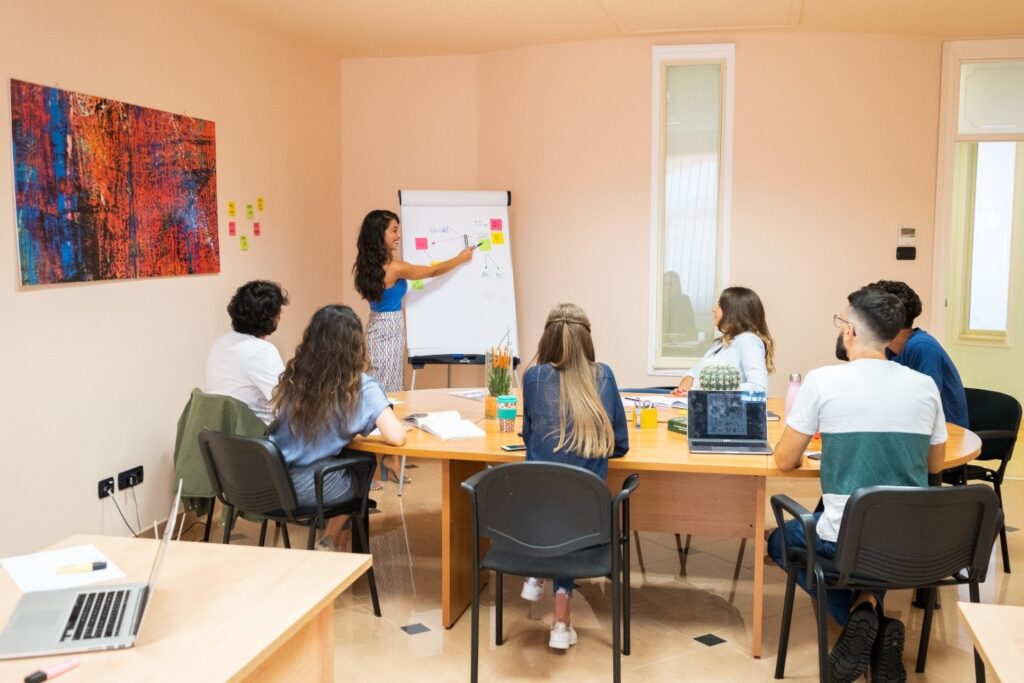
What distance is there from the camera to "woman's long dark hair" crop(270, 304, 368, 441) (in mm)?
3600

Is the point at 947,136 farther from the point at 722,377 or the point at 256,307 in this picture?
the point at 256,307

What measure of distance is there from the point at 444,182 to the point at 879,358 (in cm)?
407

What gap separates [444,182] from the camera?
21.7ft

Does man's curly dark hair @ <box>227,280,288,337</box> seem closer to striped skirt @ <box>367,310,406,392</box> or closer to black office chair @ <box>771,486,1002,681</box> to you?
striped skirt @ <box>367,310,406,392</box>

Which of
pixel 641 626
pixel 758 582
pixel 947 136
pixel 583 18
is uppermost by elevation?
pixel 583 18

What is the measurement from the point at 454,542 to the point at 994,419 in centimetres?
265

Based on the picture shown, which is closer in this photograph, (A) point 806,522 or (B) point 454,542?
(A) point 806,522

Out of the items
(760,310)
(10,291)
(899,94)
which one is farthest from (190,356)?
(899,94)

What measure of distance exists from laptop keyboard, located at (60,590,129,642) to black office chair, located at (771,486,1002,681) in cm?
199

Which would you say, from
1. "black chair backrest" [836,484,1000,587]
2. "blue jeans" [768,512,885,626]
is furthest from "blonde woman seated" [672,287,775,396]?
"black chair backrest" [836,484,1000,587]

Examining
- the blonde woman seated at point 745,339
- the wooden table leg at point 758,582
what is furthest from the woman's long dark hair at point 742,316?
the wooden table leg at point 758,582

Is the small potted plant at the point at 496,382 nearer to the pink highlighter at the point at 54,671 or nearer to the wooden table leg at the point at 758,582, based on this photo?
the wooden table leg at the point at 758,582

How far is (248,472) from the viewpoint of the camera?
3.59m

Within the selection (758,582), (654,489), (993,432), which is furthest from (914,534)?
(993,432)
